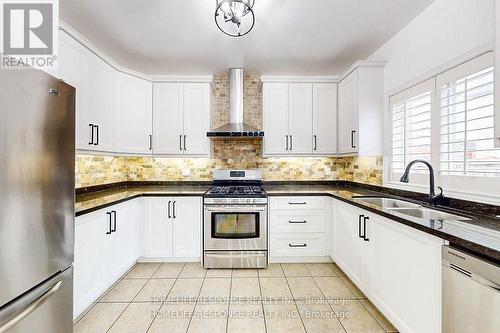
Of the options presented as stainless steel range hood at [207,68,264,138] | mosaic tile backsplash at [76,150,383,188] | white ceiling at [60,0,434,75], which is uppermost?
white ceiling at [60,0,434,75]

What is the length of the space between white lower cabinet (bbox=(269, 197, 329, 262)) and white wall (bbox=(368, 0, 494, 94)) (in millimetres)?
1603

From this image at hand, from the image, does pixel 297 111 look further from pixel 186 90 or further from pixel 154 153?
pixel 154 153

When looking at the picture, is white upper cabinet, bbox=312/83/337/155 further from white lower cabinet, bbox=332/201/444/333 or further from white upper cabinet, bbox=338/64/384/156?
white lower cabinet, bbox=332/201/444/333

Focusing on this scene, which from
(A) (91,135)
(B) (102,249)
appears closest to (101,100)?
(A) (91,135)

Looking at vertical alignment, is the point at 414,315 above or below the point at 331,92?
below

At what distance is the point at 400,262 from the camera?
1.76 m

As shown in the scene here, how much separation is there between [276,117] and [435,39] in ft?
6.20

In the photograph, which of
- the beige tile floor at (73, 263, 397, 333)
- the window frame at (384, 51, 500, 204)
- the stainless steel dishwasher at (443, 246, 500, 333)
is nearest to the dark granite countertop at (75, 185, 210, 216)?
Result: the beige tile floor at (73, 263, 397, 333)

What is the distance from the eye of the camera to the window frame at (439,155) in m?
1.72

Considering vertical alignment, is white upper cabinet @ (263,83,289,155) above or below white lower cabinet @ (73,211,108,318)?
above

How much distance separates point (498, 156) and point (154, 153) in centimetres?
348

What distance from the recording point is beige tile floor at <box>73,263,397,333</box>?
2002mm

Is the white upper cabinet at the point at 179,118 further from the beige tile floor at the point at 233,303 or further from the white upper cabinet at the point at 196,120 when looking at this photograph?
the beige tile floor at the point at 233,303

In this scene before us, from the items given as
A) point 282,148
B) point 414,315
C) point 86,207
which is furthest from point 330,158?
point 86,207
